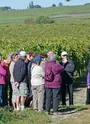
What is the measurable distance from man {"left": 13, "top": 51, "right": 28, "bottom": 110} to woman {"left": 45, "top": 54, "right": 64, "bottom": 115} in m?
0.62

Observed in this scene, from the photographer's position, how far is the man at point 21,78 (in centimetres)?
1146

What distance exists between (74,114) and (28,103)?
1.80 metres

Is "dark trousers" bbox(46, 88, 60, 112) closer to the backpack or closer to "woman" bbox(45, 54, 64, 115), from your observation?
"woman" bbox(45, 54, 64, 115)

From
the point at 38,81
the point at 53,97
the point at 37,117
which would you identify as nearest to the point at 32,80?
the point at 38,81

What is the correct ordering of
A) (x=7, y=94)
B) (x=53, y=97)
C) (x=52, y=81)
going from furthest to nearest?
(x=7, y=94), (x=53, y=97), (x=52, y=81)

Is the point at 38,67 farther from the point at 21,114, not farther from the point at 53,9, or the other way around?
the point at 53,9

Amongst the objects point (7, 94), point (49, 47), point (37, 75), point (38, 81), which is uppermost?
point (37, 75)

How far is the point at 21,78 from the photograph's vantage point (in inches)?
452

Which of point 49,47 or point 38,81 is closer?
point 38,81

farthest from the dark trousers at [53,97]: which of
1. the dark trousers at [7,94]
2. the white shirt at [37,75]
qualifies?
the dark trousers at [7,94]

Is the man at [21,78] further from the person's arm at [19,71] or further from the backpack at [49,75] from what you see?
the backpack at [49,75]

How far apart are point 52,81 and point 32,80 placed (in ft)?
1.89

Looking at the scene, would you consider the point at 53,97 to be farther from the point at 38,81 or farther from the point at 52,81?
the point at 38,81

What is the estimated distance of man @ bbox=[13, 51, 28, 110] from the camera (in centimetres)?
1146
